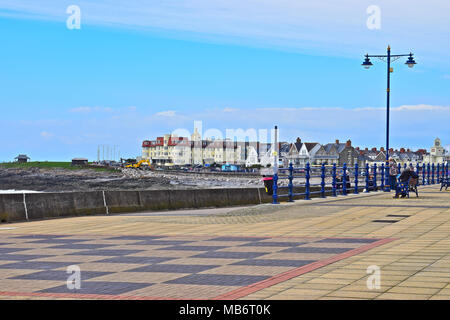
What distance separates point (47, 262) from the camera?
10227 mm

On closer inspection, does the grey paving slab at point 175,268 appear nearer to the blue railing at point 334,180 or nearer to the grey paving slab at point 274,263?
the grey paving slab at point 274,263

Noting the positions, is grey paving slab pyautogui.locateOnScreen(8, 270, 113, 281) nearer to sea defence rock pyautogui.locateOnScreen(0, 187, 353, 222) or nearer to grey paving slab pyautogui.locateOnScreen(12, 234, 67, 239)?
grey paving slab pyautogui.locateOnScreen(12, 234, 67, 239)

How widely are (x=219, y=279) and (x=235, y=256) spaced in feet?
7.14

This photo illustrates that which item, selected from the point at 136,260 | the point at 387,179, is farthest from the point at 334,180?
the point at 136,260

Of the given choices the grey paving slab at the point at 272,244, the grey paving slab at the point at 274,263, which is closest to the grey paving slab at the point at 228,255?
the grey paving slab at the point at 274,263

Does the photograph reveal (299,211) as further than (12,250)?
Yes

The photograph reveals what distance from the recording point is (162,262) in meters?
9.98

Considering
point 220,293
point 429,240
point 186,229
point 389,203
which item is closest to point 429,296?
point 220,293

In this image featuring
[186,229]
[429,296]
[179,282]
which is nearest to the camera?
[429,296]

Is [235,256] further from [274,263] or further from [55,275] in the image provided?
[55,275]

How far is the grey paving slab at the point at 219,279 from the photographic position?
316 inches
